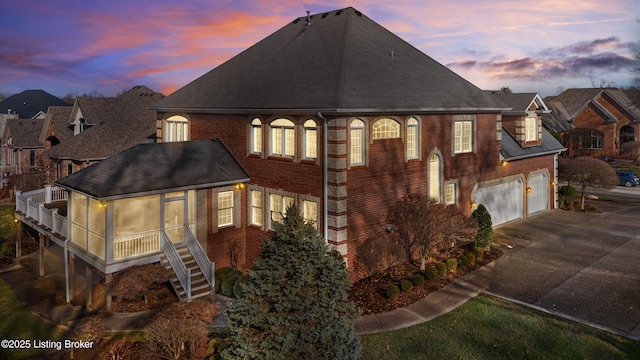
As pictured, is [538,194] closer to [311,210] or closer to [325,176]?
[311,210]

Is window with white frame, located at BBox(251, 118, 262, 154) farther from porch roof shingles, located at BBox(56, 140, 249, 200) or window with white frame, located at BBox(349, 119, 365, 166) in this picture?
window with white frame, located at BBox(349, 119, 365, 166)

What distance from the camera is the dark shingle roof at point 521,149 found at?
87.5 ft

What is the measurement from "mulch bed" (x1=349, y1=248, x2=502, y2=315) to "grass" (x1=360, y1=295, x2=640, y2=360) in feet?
5.69

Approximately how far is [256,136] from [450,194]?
9846mm

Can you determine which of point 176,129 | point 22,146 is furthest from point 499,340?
point 22,146

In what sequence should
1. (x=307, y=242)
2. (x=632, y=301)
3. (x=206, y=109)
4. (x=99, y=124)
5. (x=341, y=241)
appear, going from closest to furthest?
(x=307, y=242) < (x=632, y=301) < (x=341, y=241) < (x=206, y=109) < (x=99, y=124)

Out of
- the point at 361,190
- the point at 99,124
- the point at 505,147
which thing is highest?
the point at 99,124

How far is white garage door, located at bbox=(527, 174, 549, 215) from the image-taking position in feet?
96.4

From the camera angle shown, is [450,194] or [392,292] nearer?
[392,292]

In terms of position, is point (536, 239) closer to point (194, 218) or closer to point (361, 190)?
point (361, 190)

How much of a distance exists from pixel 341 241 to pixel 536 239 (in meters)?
12.4

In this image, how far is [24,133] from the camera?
1809 inches

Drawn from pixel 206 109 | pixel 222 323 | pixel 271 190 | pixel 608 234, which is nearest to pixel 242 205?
pixel 271 190

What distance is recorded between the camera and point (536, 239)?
23.6 m
